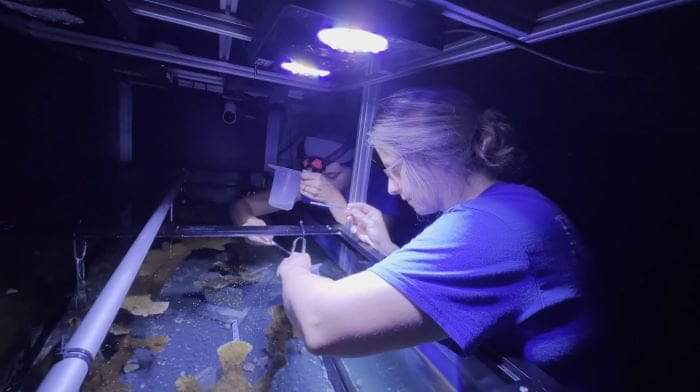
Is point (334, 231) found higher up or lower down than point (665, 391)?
higher up

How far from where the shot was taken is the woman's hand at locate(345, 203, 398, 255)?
1417 mm

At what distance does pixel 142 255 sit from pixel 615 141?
56.1 inches

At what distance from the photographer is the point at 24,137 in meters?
1.05

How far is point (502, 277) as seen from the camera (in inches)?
23.6

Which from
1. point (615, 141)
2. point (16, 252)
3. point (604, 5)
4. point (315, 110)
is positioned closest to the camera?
point (604, 5)

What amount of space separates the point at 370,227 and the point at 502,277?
87 cm

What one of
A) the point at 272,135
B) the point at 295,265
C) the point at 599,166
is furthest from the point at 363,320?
the point at 272,135

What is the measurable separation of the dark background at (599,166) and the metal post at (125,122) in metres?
0.96

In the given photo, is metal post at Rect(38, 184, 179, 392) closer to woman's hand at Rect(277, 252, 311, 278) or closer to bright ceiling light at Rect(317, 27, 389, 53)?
woman's hand at Rect(277, 252, 311, 278)

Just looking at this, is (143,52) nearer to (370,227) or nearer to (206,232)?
(206,232)

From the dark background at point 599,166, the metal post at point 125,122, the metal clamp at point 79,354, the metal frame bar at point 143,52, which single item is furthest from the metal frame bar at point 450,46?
the metal post at point 125,122

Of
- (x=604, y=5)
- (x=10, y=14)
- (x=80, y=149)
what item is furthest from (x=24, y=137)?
(x=604, y=5)

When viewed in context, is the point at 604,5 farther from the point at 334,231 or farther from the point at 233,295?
the point at 233,295

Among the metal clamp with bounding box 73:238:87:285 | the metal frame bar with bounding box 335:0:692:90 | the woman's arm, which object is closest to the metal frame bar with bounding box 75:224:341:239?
the metal clamp with bounding box 73:238:87:285
